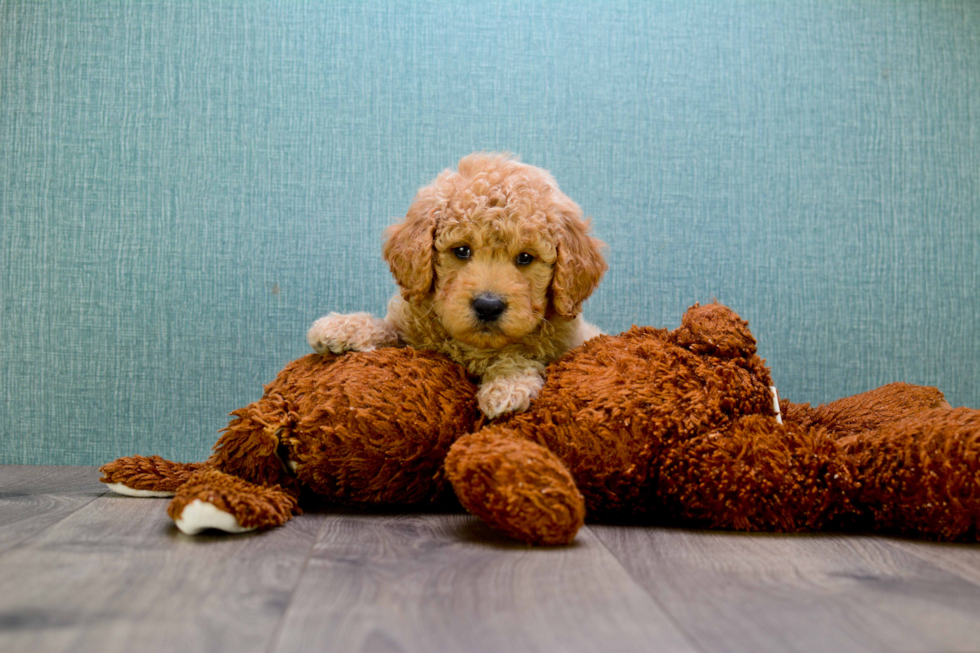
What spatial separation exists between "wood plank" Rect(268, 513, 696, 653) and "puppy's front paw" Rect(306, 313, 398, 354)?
436mm

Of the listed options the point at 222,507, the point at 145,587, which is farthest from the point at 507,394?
the point at 145,587

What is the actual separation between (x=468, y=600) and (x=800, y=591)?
1.39ft

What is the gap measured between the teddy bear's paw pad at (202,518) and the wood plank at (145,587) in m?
0.02

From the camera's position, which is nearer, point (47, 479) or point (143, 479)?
point (143, 479)

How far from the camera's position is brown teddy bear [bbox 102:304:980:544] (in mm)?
1139

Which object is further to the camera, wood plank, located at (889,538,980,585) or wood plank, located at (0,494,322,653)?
wood plank, located at (889,538,980,585)

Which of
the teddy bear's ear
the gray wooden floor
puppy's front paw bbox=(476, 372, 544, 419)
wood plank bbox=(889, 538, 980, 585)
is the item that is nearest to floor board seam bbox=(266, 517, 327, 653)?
the gray wooden floor

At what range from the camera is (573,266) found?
4.77 ft

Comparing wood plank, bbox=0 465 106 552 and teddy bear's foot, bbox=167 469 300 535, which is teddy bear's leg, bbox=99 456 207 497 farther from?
→ teddy bear's foot, bbox=167 469 300 535

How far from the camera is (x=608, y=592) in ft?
2.98

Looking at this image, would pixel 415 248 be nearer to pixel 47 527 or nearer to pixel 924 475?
pixel 47 527

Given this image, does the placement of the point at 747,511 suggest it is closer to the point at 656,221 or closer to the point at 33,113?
the point at 656,221

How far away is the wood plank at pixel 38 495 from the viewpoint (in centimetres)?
125

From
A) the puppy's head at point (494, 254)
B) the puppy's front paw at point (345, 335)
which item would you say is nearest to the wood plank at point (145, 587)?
the puppy's front paw at point (345, 335)
